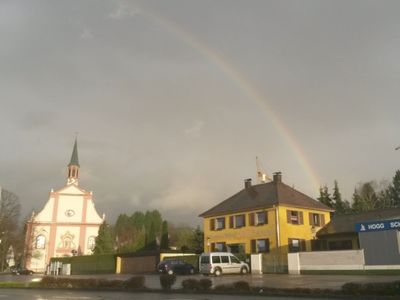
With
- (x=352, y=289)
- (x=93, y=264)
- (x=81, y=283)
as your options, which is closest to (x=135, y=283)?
(x=81, y=283)

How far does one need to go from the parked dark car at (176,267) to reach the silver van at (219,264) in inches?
184

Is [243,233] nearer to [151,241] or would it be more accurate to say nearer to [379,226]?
[379,226]

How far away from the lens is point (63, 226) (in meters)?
91.1

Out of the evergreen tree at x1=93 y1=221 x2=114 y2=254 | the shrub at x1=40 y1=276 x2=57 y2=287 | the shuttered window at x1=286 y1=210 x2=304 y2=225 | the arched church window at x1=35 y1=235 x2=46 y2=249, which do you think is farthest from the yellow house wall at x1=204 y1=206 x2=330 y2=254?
the arched church window at x1=35 y1=235 x2=46 y2=249

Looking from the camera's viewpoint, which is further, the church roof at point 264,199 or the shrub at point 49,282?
the church roof at point 264,199

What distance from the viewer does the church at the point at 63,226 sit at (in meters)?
88.1

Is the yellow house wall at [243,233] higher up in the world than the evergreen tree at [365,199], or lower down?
lower down

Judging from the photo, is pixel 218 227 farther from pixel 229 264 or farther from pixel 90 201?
pixel 90 201

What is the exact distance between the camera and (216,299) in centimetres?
1811

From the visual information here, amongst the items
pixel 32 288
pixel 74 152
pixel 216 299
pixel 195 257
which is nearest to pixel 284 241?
pixel 195 257

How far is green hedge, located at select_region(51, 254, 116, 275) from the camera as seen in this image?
59.2 metres

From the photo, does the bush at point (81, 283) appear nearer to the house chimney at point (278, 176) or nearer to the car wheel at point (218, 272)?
the car wheel at point (218, 272)

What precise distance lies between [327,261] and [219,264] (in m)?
8.93

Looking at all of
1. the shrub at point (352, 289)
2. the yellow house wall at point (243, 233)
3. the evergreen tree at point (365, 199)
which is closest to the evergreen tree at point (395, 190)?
the evergreen tree at point (365, 199)
